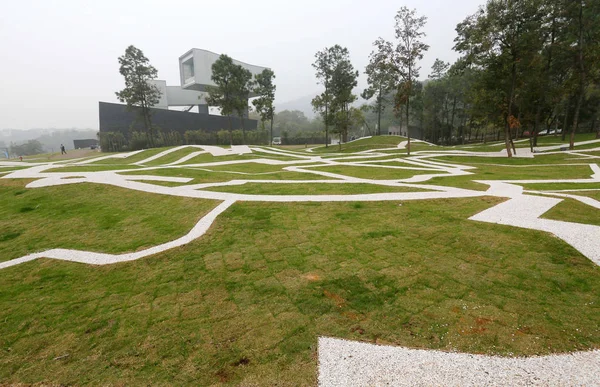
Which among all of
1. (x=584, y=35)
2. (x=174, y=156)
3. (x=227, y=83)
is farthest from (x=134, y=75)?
(x=584, y=35)

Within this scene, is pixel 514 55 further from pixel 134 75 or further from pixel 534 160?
pixel 134 75

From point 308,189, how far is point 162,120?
49121mm

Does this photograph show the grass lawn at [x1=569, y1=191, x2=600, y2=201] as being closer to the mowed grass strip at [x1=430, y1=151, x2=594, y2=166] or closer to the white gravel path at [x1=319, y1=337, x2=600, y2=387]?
the white gravel path at [x1=319, y1=337, x2=600, y2=387]

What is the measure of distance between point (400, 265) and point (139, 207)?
8387mm

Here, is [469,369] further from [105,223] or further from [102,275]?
[105,223]

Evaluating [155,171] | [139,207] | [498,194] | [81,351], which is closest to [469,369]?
[81,351]

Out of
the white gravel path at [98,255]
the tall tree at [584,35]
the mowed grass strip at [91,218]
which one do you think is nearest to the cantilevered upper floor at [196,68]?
the mowed grass strip at [91,218]

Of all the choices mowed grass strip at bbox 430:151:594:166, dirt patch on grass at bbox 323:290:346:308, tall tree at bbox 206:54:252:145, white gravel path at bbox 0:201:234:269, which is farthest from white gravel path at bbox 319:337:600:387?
tall tree at bbox 206:54:252:145

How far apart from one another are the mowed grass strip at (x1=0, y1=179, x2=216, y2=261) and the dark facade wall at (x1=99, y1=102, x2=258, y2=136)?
1411 inches

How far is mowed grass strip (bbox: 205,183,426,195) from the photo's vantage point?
33.8ft

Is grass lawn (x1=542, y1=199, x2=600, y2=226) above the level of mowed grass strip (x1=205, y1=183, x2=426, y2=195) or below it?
below

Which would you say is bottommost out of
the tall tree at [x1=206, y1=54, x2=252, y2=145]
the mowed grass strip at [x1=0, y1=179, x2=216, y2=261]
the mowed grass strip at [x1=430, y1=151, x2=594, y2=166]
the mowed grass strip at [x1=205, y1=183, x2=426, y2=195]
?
the mowed grass strip at [x1=0, y1=179, x2=216, y2=261]

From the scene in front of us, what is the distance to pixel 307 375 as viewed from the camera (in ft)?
9.33

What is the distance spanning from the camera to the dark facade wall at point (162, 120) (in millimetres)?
45972
